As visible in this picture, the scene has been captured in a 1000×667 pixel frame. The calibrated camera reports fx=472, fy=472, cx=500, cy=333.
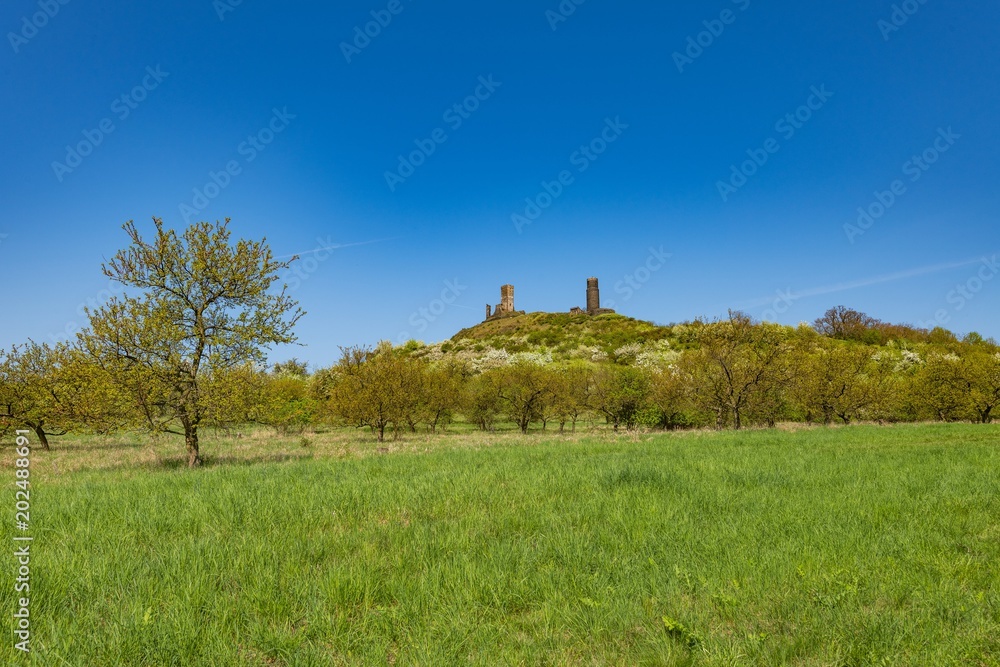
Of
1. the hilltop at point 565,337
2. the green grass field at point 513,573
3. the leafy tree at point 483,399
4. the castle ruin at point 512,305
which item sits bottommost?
the green grass field at point 513,573

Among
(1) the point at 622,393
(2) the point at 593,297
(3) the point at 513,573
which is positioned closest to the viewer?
(3) the point at 513,573

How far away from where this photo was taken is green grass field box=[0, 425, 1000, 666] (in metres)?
3.88

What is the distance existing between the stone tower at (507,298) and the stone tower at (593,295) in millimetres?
31788

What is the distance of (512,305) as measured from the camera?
626ft

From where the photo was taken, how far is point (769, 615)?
443 cm

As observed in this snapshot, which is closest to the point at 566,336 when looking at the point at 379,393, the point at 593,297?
the point at 593,297

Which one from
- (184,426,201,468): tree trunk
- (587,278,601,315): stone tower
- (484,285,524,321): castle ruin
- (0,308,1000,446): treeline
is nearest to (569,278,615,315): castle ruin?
(587,278,601,315): stone tower

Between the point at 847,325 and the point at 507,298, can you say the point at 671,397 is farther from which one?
the point at 507,298

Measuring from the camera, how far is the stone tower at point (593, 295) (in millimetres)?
169375

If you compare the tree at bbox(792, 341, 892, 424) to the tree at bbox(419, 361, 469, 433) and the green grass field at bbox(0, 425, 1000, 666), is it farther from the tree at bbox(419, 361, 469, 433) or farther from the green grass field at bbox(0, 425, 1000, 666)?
the green grass field at bbox(0, 425, 1000, 666)

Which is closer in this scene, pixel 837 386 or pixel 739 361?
pixel 739 361

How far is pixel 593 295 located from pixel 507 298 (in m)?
37.5

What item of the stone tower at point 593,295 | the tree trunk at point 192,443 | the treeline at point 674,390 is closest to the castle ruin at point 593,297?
the stone tower at point 593,295

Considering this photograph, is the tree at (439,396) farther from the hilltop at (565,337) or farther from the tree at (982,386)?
the hilltop at (565,337)
